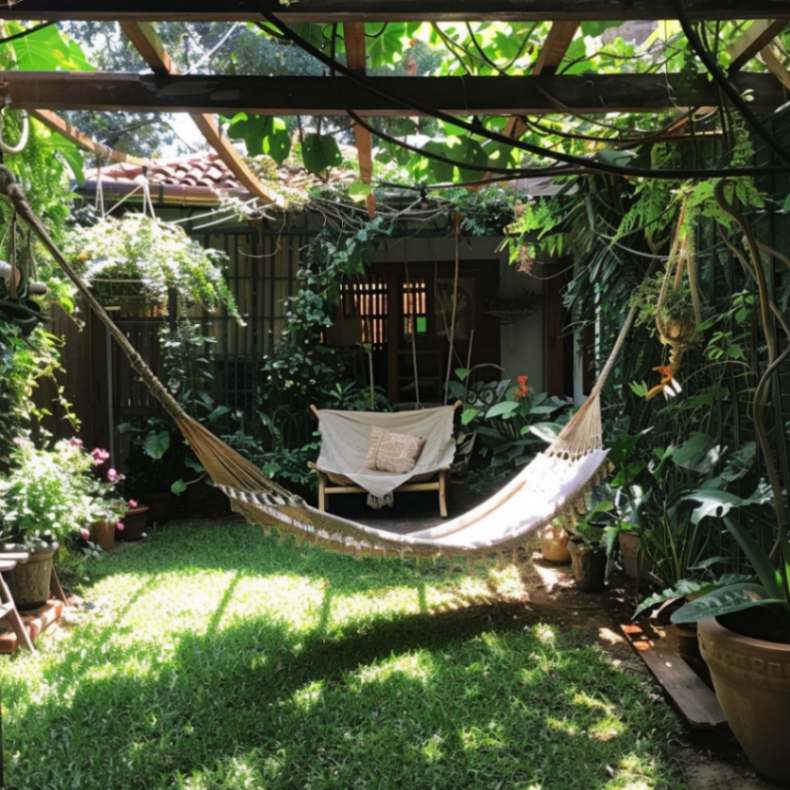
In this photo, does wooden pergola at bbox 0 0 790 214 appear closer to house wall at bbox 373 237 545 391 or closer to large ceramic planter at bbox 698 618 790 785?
large ceramic planter at bbox 698 618 790 785

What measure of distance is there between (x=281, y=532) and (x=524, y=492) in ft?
3.58

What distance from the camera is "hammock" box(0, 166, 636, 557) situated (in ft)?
7.48

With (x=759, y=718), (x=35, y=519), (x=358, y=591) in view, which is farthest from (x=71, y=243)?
(x=759, y=718)

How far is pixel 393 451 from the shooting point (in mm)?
4949

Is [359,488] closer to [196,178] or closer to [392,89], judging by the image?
[196,178]

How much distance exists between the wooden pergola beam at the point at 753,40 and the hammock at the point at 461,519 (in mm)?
1093

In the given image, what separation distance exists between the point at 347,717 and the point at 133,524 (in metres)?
2.68

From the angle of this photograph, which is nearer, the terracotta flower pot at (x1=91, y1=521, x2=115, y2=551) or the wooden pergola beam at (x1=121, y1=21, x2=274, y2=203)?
the wooden pergola beam at (x1=121, y1=21, x2=274, y2=203)

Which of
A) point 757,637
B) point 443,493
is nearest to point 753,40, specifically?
point 757,637

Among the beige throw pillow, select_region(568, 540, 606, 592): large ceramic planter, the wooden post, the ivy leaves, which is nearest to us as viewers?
the ivy leaves

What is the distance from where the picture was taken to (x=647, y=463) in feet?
10.6

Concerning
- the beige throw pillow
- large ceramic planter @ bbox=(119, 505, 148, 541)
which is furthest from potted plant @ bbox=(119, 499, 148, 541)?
the beige throw pillow

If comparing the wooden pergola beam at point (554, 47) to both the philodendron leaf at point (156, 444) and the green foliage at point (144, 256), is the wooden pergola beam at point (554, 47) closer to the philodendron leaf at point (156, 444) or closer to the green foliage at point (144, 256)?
the green foliage at point (144, 256)

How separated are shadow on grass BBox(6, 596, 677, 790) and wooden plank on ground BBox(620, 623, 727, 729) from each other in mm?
69
